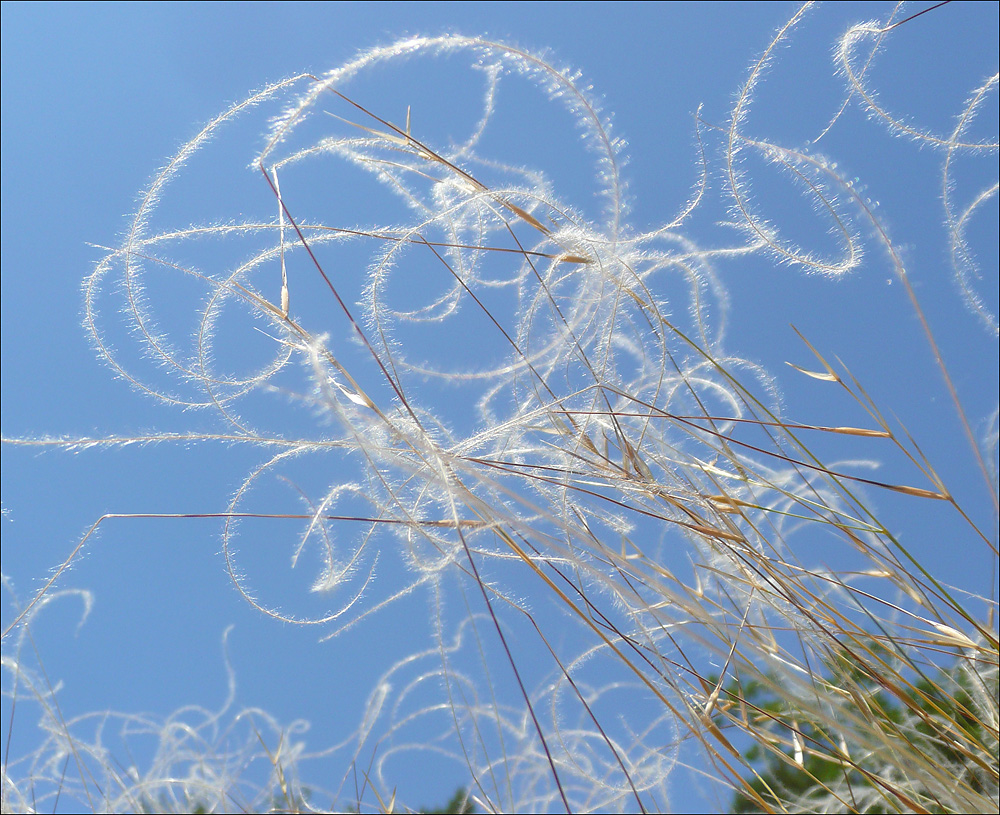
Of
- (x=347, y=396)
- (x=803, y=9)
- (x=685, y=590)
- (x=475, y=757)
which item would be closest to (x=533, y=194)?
(x=347, y=396)

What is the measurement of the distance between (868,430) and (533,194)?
0.64m

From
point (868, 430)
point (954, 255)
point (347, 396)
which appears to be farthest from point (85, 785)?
point (954, 255)

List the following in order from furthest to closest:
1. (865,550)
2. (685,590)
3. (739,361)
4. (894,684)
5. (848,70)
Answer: (739,361)
(848,70)
(685,590)
(865,550)
(894,684)

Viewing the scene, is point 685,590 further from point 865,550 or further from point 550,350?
point 550,350

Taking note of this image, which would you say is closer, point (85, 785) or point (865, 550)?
point (865, 550)

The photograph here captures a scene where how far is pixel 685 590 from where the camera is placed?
1121 mm

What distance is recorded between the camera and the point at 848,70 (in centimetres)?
123

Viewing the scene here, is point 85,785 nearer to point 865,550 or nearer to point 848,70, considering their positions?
point 865,550

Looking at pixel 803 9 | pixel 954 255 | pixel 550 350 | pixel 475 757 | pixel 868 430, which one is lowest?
pixel 475 757

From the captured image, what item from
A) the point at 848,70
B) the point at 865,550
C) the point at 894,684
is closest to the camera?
the point at 894,684

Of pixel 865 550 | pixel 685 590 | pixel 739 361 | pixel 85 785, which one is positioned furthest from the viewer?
pixel 85 785

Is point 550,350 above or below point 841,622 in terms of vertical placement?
above

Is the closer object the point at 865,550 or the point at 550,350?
the point at 865,550

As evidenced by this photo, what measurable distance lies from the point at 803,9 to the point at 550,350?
74 centimetres
